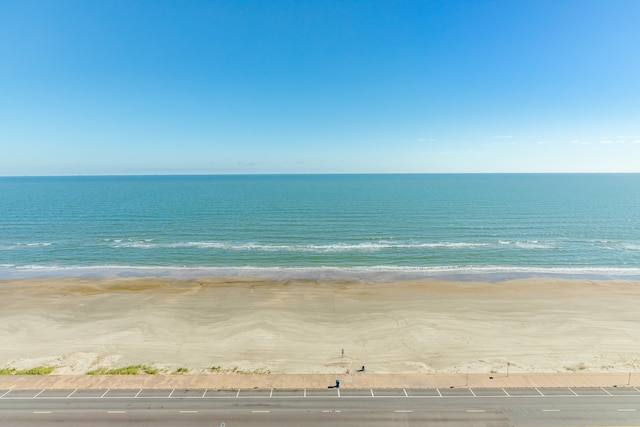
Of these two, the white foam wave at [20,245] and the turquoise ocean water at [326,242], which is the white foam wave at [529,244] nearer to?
the turquoise ocean water at [326,242]

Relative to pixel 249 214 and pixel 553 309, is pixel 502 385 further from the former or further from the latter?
pixel 249 214

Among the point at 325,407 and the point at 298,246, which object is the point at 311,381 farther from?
the point at 298,246

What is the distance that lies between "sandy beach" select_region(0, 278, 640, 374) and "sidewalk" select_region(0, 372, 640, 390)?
3.94 feet

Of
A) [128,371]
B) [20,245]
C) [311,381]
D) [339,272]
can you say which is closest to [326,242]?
[339,272]

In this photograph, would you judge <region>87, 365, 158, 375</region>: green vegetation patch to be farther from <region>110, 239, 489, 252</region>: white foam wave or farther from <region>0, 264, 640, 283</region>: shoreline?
<region>110, 239, 489, 252</region>: white foam wave

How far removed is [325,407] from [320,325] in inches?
577

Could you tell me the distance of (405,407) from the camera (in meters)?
24.8

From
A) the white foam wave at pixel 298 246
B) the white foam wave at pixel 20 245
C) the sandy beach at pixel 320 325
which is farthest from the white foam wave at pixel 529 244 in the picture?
the white foam wave at pixel 20 245

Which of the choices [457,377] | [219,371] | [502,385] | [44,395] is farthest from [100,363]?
[502,385]

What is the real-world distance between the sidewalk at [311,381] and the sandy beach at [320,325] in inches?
47.3

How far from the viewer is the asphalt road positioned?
77.2 feet

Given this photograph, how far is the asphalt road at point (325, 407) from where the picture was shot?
23516 mm

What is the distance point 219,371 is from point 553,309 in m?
40.9

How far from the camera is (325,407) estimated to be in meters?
24.9
